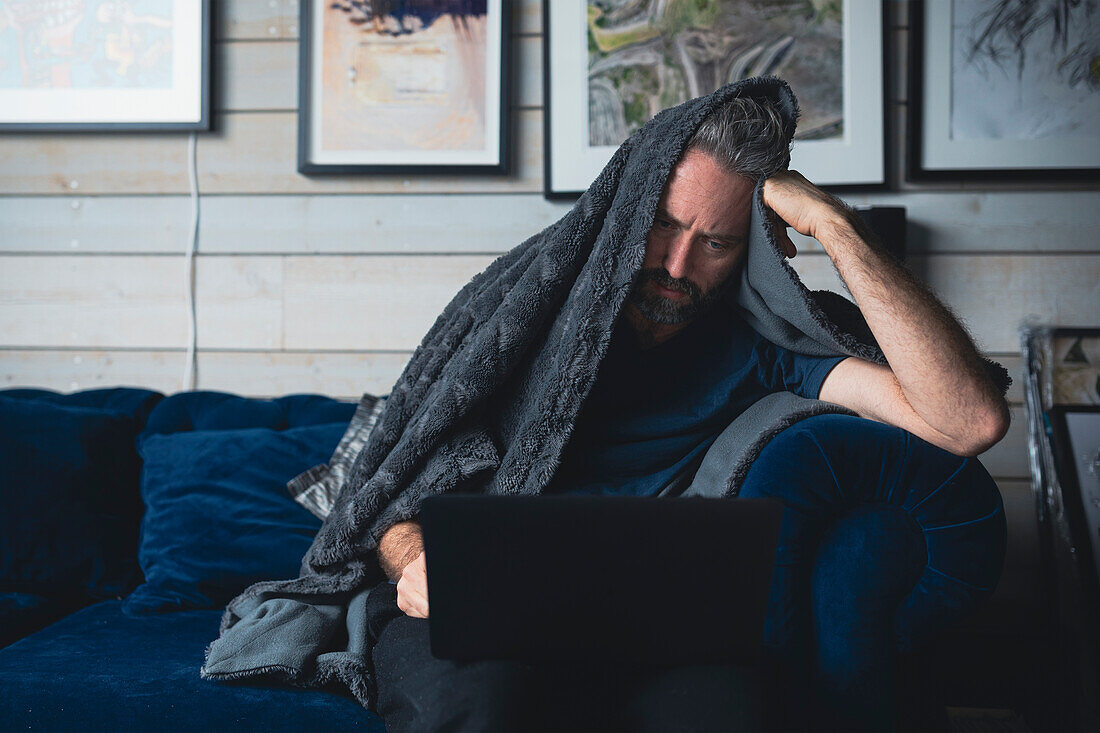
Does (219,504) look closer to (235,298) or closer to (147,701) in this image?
(147,701)

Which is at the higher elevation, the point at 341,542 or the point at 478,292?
the point at 478,292

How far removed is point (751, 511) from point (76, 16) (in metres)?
2.01

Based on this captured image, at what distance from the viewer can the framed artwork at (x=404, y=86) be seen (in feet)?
6.19

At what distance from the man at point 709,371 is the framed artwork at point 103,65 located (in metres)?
1.27

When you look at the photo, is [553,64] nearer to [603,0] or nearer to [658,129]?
[603,0]

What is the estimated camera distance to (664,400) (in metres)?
1.31

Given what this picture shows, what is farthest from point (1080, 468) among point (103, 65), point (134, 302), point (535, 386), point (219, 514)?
point (103, 65)

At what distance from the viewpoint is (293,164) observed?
1954 mm

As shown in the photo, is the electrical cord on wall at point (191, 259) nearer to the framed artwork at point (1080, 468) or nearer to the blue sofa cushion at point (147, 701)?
the blue sofa cushion at point (147, 701)

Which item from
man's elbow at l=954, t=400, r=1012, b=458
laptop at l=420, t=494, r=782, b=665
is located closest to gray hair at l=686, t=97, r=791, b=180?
man's elbow at l=954, t=400, r=1012, b=458

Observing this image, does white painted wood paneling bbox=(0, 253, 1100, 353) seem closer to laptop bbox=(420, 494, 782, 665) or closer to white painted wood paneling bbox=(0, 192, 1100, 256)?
white painted wood paneling bbox=(0, 192, 1100, 256)

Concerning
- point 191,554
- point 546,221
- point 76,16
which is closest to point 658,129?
point 546,221

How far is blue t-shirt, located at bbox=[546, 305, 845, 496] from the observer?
1.28 m

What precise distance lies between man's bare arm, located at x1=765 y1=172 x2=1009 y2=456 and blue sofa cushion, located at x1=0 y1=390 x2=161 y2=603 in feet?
4.26
